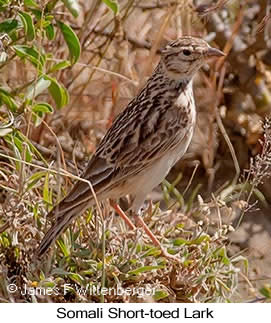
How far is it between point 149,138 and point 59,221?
620 mm

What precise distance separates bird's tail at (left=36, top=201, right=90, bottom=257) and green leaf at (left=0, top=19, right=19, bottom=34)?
82cm

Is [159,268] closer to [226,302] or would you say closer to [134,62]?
[226,302]

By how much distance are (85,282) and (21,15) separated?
1213 mm

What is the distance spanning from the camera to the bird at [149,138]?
462 centimetres

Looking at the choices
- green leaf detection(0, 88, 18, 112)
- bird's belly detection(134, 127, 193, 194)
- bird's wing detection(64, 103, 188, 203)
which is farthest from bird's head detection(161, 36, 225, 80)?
green leaf detection(0, 88, 18, 112)

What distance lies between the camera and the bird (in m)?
4.62

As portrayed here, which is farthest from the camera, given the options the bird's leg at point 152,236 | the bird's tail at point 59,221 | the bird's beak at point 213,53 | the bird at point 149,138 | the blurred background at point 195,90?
the blurred background at point 195,90

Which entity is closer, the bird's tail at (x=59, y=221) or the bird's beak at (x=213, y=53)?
the bird's tail at (x=59, y=221)

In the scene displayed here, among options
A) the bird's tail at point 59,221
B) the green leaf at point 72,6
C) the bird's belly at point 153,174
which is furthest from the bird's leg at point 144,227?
the green leaf at point 72,6

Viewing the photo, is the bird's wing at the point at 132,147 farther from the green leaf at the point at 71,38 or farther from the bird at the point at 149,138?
the green leaf at the point at 71,38

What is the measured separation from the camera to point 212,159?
632 centimetres

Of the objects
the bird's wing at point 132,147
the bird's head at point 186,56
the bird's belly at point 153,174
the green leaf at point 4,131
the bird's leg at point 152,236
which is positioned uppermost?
the bird's head at point 186,56

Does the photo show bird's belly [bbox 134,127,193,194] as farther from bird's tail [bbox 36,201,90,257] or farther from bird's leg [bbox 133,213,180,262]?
bird's tail [bbox 36,201,90,257]

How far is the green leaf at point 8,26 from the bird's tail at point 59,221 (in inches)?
32.3
